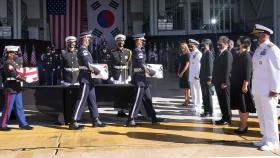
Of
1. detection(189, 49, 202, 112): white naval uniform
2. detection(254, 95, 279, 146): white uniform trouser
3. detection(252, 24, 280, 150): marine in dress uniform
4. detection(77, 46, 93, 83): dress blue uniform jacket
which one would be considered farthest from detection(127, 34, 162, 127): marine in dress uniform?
detection(254, 95, 279, 146): white uniform trouser

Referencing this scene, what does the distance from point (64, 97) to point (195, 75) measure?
10.9 ft

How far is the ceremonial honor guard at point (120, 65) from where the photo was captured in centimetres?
1021

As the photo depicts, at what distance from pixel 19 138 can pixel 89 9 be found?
19606 mm

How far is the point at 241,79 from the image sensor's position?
853 cm

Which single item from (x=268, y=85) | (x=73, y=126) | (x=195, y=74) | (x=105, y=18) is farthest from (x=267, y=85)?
(x=105, y=18)

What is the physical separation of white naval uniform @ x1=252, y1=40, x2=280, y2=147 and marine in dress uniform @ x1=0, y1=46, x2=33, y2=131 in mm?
4497

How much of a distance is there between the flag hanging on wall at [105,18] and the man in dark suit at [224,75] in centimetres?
1868

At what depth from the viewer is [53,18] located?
1070 inches

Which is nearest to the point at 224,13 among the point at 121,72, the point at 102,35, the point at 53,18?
the point at 102,35

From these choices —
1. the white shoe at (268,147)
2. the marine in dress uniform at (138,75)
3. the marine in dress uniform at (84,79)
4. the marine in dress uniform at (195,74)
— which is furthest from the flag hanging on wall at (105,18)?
the white shoe at (268,147)

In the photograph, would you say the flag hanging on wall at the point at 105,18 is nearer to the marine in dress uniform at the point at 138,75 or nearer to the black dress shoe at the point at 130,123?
the marine in dress uniform at the point at 138,75

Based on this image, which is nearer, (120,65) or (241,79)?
(241,79)

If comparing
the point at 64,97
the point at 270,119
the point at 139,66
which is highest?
the point at 139,66

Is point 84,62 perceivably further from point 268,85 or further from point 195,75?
point 268,85
